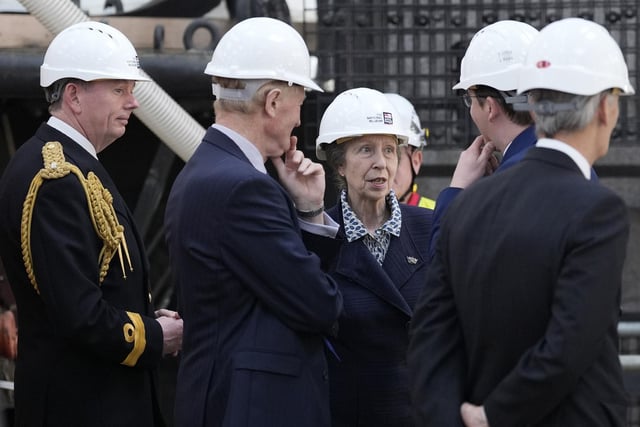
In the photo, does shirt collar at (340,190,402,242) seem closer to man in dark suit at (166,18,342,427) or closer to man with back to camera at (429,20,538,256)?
man with back to camera at (429,20,538,256)

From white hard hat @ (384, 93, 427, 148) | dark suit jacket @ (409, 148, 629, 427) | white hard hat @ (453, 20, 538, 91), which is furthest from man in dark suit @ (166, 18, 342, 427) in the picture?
white hard hat @ (384, 93, 427, 148)

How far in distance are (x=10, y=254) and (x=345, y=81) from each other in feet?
10.1

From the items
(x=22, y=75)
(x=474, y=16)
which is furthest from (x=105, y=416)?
(x=474, y=16)

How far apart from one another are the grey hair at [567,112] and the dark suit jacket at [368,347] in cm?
111

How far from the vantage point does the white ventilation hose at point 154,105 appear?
5.75 m

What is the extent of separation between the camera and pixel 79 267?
379 cm

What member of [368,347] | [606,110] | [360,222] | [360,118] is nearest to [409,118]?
[360,118]

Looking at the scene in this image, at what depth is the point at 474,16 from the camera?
692 cm

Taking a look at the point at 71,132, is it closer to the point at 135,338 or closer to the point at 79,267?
the point at 79,267

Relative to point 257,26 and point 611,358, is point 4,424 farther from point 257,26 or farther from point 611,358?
point 611,358

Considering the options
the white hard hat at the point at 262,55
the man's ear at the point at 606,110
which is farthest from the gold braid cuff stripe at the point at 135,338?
the man's ear at the point at 606,110

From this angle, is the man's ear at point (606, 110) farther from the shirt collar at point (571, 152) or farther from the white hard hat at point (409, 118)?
the white hard hat at point (409, 118)

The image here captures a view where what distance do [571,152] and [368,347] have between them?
49.1 inches

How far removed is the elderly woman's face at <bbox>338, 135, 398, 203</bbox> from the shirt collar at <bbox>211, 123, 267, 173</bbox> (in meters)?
0.74
